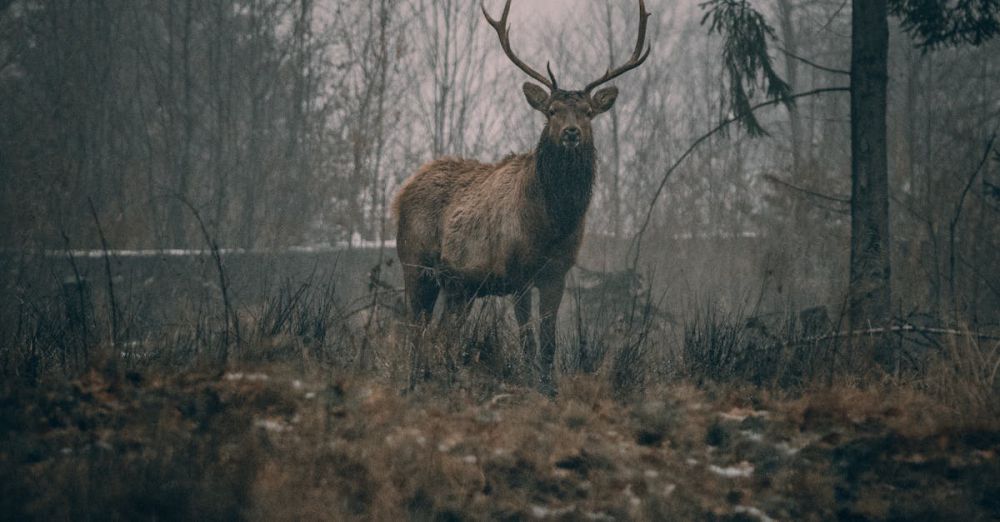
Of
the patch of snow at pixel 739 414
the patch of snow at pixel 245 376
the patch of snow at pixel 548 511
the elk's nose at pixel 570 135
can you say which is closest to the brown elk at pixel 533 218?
the elk's nose at pixel 570 135

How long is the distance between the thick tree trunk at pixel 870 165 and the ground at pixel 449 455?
174 centimetres

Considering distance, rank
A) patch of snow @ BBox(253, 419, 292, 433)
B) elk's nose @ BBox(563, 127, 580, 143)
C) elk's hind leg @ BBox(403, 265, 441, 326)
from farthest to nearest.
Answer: elk's hind leg @ BBox(403, 265, 441, 326) < elk's nose @ BBox(563, 127, 580, 143) < patch of snow @ BBox(253, 419, 292, 433)

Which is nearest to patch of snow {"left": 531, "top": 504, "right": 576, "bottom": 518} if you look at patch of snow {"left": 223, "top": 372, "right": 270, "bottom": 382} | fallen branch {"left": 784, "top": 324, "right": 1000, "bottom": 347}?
patch of snow {"left": 223, "top": 372, "right": 270, "bottom": 382}

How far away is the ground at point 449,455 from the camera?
11.0 feet

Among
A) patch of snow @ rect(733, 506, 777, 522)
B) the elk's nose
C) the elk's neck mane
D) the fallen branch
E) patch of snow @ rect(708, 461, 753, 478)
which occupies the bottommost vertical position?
patch of snow @ rect(733, 506, 777, 522)

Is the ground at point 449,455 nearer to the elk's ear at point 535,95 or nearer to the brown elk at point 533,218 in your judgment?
the brown elk at point 533,218

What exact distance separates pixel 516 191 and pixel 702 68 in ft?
62.6

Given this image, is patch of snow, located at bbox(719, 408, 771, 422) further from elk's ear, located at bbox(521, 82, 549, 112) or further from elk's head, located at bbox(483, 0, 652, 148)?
elk's ear, located at bbox(521, 82, 549, 112)

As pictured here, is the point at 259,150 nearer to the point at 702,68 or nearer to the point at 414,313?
the point at 414,313

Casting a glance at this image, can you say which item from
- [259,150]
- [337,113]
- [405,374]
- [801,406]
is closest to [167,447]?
[405,374]

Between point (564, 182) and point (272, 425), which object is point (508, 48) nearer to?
point (564, 182)

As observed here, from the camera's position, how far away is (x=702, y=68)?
79.8 feet

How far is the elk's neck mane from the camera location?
6.65 m

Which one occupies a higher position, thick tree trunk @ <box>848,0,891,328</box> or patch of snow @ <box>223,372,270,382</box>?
thick tree trunk @ <box>848,0,891,328</box>
